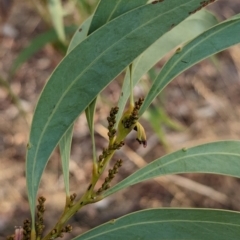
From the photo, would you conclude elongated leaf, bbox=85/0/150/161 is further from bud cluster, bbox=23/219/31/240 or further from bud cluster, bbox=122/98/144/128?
bud cluster, bbox=23/219/31/240

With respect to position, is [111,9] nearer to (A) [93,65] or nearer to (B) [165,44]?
(A) [93,65]

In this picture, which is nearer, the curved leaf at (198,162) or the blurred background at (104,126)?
the curved leaf at (198,162)

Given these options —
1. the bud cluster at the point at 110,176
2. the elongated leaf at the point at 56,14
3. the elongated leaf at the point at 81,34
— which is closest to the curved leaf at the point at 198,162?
the bud cluster at the point at 110,176

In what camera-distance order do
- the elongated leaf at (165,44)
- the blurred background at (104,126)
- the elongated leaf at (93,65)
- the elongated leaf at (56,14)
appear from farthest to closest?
the blurred background at (104,126)
the elongated leaf at (56,14)
the elongated leaf at (165,44)
the elongated leaf at (93,65)

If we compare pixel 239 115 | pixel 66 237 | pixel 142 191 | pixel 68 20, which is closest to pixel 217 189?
pixel 142 191

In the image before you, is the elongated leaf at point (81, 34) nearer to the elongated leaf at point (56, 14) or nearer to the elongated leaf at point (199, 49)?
the elongated leaf at point (199, 49)

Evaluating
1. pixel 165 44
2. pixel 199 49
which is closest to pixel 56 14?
pixel 165 44
